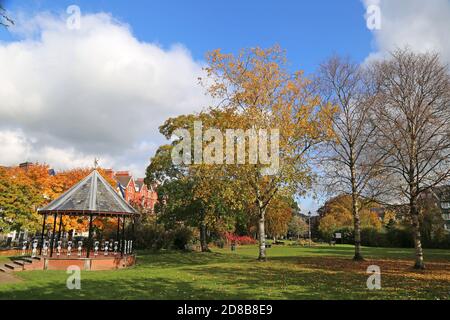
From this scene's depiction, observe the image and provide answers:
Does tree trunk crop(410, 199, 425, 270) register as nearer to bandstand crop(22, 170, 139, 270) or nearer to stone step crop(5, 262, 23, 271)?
bandstand crop(22, 170, 139, 270)

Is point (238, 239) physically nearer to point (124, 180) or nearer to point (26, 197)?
point (26, 197)

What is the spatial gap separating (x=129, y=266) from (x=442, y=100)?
67.8 ft

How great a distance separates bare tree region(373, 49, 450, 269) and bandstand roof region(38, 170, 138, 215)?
54.7ft

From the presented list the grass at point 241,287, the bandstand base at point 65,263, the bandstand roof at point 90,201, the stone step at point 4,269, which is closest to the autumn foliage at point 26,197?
the bandstand roof at point 90,201

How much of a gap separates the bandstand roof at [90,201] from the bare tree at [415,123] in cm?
1668

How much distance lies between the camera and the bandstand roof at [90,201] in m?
20.9

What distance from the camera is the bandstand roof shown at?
2086cm

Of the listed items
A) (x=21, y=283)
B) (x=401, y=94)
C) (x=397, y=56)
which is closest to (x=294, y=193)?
(x=401, y=94)

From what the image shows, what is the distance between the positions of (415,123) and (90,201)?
19645mm

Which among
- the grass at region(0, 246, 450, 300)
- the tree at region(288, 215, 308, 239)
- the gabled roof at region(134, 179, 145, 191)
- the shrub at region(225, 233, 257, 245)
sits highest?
the gabled roof at region(134, 179, 145, 191)

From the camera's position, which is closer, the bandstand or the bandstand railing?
the bandstand

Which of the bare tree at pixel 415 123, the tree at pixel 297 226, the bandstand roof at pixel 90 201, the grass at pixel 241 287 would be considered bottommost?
the grass at pixel 241 287

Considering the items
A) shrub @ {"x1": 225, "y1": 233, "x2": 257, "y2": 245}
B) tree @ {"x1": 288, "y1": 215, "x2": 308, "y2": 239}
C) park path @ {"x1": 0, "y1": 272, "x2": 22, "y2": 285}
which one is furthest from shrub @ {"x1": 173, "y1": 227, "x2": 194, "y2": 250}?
tree @ {"x1": 288, "y1": 215, "x2": 308, "y2": 239}

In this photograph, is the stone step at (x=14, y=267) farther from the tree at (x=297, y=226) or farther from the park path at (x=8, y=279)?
the tree at (x=297, y=226)
